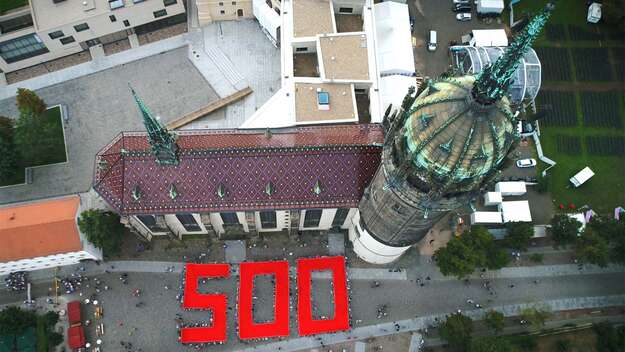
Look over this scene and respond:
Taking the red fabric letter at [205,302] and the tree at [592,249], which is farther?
the tree at [592,249]

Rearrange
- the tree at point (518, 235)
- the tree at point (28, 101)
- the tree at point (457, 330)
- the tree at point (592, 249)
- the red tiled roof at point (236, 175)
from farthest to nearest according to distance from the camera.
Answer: the tree at point (28, 101), the tree at point (518, 235), the tree at point (592, 249), the tree at point (457, 330), the red tiled roof at point (236, 175)

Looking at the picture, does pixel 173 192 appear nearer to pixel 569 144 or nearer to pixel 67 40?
pixel 67 40

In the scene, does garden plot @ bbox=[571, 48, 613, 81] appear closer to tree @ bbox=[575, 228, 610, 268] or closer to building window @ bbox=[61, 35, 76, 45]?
tree @ bbox=[575, 228, 610, 268]

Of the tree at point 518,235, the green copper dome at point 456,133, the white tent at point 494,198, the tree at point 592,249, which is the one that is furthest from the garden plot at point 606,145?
the green copper dome at point 456,133

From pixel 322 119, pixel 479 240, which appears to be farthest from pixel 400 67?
pixel 479 240

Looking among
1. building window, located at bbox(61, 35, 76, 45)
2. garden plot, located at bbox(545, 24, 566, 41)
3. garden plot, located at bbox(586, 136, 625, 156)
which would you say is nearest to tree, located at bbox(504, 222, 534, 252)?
garden plot, located at bbox(586, 136, 625, 156)

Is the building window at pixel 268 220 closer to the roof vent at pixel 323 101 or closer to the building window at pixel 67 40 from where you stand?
the roof vent at pixel 323 101

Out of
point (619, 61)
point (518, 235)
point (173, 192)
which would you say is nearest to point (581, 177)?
point (518, 235)
